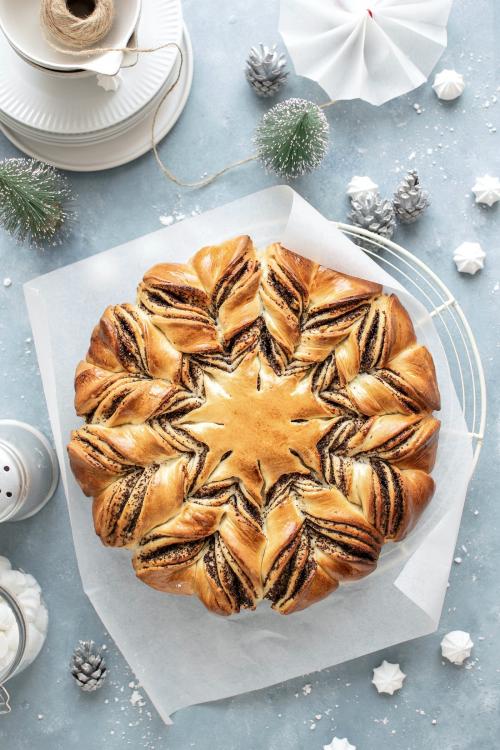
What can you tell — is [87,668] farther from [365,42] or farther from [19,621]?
[365,42]

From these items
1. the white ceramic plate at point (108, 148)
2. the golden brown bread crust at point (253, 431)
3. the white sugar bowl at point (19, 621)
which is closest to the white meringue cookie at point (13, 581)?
the white sugar bowl at point (19, 621)

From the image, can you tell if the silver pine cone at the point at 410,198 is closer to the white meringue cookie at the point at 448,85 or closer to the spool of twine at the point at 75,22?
the white meringue cookie at the point at 448,85

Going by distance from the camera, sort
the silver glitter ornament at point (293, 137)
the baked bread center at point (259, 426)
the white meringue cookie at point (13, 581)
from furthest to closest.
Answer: the white meringue cookie at point (13, 581) → the silver glitter ornament at point (293, 137) → the baked bread center at point (259, 426)

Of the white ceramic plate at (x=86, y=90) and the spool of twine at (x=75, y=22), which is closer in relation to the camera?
the spool of twine at (x=75, y=22)

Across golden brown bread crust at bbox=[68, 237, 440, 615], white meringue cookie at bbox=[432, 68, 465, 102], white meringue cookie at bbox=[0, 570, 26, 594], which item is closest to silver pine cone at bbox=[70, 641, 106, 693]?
white meringue cookie at bbox=[0, 570, 26, 594]

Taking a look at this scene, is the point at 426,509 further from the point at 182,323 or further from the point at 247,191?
the point at 247,191

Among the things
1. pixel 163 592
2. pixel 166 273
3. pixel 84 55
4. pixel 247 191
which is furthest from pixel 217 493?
pixel 84 55

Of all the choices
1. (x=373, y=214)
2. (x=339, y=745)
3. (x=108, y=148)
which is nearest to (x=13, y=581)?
(x=339, y=745)
